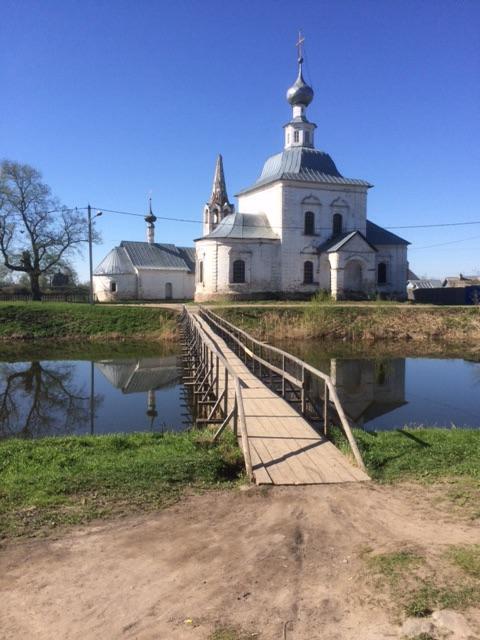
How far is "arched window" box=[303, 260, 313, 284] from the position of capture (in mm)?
35938

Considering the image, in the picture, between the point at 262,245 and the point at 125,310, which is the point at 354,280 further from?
the point at 125,310

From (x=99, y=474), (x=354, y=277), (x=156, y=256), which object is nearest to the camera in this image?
(x=99, y=474)

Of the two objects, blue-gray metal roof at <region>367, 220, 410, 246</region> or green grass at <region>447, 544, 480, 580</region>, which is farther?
blue-gray metal roof at <region>367, 220, 410, 246</region>

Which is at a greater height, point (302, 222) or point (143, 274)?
point (302, 222)

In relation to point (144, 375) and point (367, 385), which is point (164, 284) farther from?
point (367, 385)

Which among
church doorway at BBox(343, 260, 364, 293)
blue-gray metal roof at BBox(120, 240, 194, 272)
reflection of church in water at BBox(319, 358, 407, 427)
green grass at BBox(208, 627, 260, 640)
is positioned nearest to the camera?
green grass at BBox(208, 627, 260, 640)

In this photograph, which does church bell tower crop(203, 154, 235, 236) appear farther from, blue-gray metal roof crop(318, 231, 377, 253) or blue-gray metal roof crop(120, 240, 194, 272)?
blue-gray metal roof crop(318, 231, 377, 253)

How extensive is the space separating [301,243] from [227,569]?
32976 mm

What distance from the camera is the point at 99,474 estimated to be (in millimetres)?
6031

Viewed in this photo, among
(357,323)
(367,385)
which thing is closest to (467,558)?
(367,385)

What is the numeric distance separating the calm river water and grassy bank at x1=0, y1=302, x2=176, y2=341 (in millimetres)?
4448

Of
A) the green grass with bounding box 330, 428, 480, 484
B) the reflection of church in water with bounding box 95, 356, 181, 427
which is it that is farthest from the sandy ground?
the reflection of church in water with bounding box 95, 356, 181, 427

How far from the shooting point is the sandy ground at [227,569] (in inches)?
126

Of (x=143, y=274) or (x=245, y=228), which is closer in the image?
(x=245, y=228)
